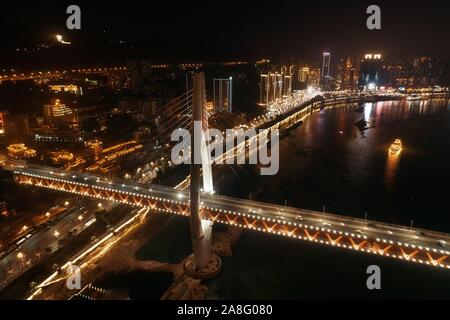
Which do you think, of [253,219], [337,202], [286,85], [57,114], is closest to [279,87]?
[286,85]

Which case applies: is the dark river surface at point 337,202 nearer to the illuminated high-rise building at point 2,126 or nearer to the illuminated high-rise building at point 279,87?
the illuminated high-rise building at point 2,126

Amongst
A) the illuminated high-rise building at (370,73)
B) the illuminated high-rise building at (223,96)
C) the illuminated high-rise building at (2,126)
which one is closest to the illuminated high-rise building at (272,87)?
the illuminated high-rise building at (223,96)

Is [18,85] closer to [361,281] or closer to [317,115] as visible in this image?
[361,281]

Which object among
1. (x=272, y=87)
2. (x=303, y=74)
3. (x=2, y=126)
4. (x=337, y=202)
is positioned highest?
(x=303, y=74)

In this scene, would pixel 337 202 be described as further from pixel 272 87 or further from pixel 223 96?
pixel 272 87

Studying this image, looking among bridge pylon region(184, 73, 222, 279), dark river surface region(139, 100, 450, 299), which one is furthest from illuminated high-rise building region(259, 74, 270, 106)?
bridge pylon region(184, 73, 222, 279)

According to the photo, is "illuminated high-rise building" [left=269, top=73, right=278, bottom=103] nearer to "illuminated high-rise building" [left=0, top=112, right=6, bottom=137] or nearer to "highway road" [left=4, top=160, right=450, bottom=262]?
"illuminated high-rise building" [left=0, top=112, right=6, bottom=137]

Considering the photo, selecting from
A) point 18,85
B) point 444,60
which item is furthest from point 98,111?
point 444,60
